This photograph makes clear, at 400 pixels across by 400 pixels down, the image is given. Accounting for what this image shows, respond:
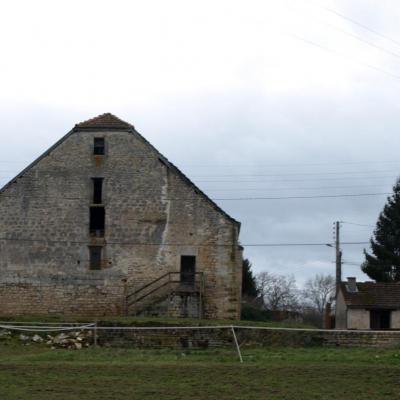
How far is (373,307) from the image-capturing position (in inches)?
1983

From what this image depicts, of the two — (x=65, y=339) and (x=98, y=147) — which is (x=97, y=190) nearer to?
(x=98, y=147)

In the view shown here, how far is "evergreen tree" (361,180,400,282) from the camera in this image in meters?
63.0

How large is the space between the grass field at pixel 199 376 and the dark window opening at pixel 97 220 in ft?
49.1

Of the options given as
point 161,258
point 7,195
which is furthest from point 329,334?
point 7,195

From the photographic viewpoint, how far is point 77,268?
134 ft

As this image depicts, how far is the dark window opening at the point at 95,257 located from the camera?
134 feet

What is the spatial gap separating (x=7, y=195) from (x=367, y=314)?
2151cm

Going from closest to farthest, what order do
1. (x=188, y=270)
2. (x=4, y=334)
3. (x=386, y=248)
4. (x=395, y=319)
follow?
Result: 1. (x=4, y=334)
2. (x=188, y=270)
3. (x=395, y=319)
4. (x=386, y=248)

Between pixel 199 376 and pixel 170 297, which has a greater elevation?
pixel 170 297

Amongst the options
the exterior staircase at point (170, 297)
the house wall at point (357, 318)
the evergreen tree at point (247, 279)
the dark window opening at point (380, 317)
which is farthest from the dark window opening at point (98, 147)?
the evergreen tree at point (247, 279)

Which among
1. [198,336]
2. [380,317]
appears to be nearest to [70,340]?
[198,336]

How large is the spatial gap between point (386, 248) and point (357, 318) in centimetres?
1342

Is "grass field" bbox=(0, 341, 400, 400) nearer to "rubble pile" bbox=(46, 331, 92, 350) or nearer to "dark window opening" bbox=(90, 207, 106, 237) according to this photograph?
"rubble pile" bbox=(46, 331, 92, 350)

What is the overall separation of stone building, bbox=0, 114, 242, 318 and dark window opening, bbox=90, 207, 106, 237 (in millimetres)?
46
